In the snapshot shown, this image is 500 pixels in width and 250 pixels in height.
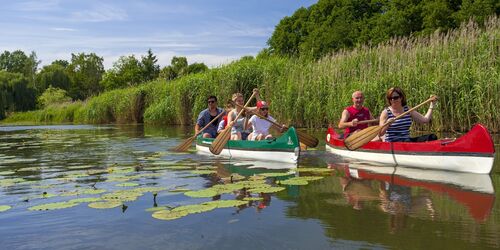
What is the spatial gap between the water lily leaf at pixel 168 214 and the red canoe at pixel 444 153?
12.8 ft

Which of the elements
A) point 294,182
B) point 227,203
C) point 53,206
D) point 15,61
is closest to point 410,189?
point 294,182

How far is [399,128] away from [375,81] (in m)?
5.41

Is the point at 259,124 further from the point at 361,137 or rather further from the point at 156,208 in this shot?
the point at 156,208

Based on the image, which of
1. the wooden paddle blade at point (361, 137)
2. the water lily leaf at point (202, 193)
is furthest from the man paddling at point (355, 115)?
the water lily leaf at point (202, 193)

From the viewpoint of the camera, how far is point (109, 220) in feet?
14.8

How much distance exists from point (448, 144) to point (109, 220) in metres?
4.56

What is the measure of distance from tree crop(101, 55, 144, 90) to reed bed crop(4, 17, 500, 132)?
35.2m

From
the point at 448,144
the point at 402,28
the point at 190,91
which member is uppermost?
the point at 402,28

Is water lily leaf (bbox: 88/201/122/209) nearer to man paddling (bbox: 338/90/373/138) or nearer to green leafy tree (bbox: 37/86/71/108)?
man paddling (bbox: 338/90/373/138)

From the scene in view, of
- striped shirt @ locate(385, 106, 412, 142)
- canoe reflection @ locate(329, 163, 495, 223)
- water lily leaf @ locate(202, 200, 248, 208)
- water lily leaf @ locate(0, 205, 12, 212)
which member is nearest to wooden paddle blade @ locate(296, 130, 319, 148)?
striped shirt @ locate(385, 106, 412, 142)

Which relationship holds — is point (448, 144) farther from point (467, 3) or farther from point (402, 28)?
point (402, 28)

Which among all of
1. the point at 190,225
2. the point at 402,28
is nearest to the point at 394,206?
the point at 190,225

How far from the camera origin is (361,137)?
26.1 ft

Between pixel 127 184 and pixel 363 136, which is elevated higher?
pixel 363 136
